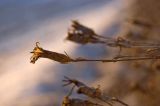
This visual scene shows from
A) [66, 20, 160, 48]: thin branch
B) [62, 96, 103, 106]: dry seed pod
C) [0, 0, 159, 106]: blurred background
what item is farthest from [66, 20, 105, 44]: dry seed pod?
[0, 0, 159, 106]: blurred background

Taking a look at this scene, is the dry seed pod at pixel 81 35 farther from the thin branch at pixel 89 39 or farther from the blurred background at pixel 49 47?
the blurred background at pixel 49 47

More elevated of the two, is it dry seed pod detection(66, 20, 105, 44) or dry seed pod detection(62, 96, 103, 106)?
dry seed pod detection(66, 20, 105, 44)

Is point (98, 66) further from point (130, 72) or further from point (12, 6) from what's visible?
point (12, 6)

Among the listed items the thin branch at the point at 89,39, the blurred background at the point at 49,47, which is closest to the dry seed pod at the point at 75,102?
the thin branch at the point at 89,39

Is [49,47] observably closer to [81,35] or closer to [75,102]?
[81,35]

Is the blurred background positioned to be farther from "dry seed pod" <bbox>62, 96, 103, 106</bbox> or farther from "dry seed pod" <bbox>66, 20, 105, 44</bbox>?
"dry seed pod" <bbox>62, 96, 103, 106</bbox>

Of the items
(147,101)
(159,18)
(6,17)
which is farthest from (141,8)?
(6,17)

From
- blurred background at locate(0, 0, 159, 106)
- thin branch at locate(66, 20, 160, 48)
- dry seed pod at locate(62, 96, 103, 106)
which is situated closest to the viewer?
dry seed pod at locate(62, 96, 103, 106)

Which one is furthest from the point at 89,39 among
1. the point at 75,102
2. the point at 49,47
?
the point at 49,47
